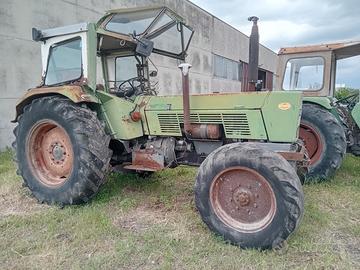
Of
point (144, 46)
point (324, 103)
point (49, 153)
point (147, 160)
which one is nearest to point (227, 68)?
point (324, 103)

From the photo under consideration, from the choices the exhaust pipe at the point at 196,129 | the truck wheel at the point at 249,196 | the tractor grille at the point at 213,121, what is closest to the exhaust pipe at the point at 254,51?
the tractor grille at the point at 213,121

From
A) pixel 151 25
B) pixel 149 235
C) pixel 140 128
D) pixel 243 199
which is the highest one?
pixel 151 25

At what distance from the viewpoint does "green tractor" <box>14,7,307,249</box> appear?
3.00 metres

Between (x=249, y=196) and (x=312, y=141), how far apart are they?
2411 mm

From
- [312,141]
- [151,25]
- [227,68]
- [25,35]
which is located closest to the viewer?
[151,25]

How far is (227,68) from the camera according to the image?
17.0m

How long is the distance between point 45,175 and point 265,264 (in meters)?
2.74

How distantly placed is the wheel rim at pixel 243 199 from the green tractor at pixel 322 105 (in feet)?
7.41

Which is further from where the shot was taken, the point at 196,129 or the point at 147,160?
the point at 147,160

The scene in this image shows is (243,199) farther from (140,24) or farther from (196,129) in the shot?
(140,24)

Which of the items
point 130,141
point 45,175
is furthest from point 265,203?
point 45,175

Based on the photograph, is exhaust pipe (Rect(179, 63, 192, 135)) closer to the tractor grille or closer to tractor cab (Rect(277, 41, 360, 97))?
the tractor grille

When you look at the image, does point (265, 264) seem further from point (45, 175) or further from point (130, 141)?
point (45, 175)

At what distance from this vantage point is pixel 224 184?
10.1ft
